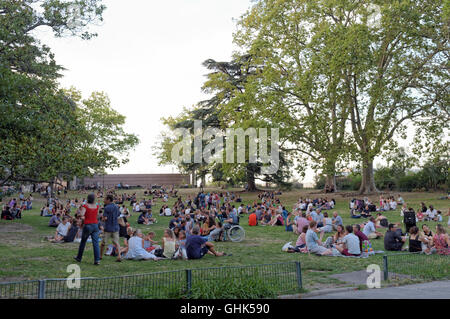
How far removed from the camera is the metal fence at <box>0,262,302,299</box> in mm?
6551

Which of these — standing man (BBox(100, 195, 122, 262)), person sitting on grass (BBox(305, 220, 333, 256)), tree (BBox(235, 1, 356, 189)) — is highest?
tree (BBox(235, 1, 356, 189))

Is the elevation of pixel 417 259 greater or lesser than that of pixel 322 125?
lesser

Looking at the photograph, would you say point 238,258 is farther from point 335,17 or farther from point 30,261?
point 335,17

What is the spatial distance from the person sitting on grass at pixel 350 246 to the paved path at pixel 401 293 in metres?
3.82

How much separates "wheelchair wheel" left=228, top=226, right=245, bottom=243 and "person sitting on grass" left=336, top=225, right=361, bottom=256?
460cm

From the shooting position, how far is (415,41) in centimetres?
3209

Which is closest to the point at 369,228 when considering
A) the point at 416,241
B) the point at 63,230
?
the point at 416,241

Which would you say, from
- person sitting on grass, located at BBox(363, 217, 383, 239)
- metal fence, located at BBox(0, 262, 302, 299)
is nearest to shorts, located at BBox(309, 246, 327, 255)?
person sitting on grass, located at BBox(363, 217, 383, 239)

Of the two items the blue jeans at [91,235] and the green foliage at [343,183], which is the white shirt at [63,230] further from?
the green foliage at [343,183]

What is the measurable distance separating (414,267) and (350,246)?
8.77 feet

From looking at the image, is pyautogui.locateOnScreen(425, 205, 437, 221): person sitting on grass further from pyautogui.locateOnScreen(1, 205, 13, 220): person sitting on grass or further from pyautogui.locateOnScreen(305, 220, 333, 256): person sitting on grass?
pyautogui.locateOnScreen(1, 205, 13, 220): person sitting on grass

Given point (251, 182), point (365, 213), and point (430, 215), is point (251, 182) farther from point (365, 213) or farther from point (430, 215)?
A: point (430, 215)
